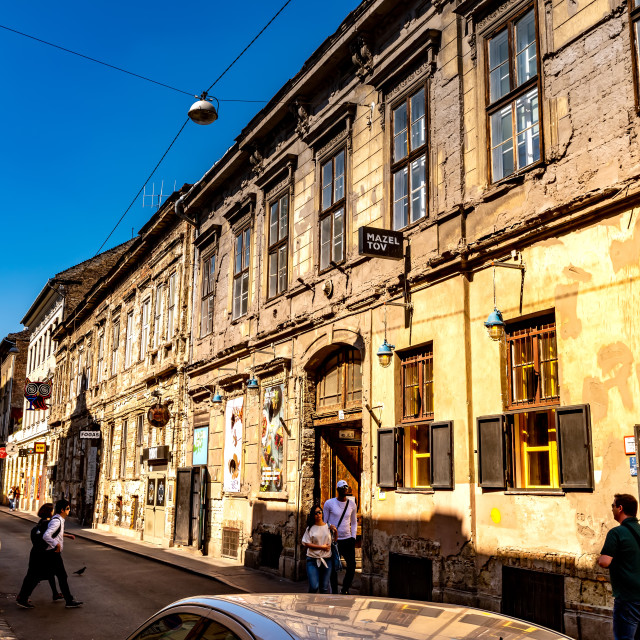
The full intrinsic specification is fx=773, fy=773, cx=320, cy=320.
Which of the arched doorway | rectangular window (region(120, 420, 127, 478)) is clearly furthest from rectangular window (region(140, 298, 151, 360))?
the arched doorway

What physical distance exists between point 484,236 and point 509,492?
351 centimetres

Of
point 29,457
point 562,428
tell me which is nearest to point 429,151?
point 562,428

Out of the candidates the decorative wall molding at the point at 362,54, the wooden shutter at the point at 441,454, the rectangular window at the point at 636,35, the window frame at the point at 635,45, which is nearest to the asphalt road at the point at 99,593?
the wooden shutter at the point at 441,454

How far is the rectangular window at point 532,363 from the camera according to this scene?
9727 millimetres

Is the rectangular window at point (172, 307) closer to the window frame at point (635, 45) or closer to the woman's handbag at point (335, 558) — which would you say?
the woman's handbag at point (335, 558)

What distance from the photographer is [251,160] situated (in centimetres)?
1911

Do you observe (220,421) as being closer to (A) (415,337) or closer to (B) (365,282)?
(B) (365,282)

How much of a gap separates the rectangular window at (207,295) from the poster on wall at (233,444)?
10.7 feet

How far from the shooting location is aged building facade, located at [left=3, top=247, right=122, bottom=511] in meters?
43.2

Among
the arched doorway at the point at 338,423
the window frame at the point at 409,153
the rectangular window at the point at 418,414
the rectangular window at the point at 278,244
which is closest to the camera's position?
the rectangular window at the point at 418,414

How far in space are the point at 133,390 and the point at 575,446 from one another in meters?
21.5

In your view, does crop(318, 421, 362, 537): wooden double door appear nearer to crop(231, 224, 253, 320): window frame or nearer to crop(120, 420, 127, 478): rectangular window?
crop(231, 224, 253, 320): window frame

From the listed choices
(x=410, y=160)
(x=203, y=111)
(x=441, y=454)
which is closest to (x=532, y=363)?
(x=441, y=454)

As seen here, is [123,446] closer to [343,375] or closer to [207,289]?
[207,289]
